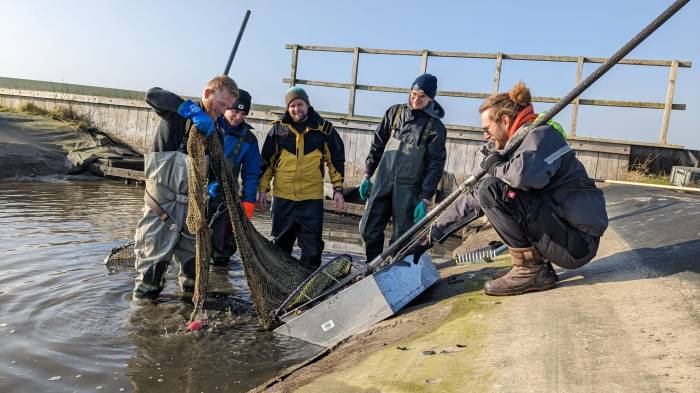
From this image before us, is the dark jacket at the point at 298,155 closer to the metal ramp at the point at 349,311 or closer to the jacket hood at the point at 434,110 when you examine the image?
the jacket hood at the point at 434,110

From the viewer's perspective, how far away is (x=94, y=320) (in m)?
4.13

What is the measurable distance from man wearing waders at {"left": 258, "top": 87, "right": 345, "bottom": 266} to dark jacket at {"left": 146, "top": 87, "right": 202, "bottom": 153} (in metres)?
1.13

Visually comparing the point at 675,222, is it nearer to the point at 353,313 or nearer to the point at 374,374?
the point at 353,313

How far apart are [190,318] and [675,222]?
15.0 feet

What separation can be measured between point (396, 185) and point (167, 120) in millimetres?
2195

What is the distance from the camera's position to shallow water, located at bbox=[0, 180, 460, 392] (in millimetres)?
3246

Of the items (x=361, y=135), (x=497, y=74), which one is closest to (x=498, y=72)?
(x=497, y=74)

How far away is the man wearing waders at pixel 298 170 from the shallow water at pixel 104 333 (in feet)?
2.61

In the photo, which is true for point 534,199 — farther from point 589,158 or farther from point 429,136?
point 589,158

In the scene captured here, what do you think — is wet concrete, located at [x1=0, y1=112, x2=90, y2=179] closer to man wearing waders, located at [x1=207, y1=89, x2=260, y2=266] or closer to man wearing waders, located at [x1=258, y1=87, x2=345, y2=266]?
man wearing waders, located at [x1=207, y1=89, x2=260, y2=266]

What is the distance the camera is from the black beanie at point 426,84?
5.04 m

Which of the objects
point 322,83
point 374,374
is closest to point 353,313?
point 374,374

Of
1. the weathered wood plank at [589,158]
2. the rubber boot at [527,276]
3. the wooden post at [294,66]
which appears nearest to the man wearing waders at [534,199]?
the rubber boot at [527,276]

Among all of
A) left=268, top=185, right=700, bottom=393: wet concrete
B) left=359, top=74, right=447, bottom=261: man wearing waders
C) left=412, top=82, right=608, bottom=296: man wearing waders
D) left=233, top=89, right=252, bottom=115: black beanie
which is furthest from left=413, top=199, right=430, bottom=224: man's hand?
left=233, top=89, right=252, bottom=115: black beanie
